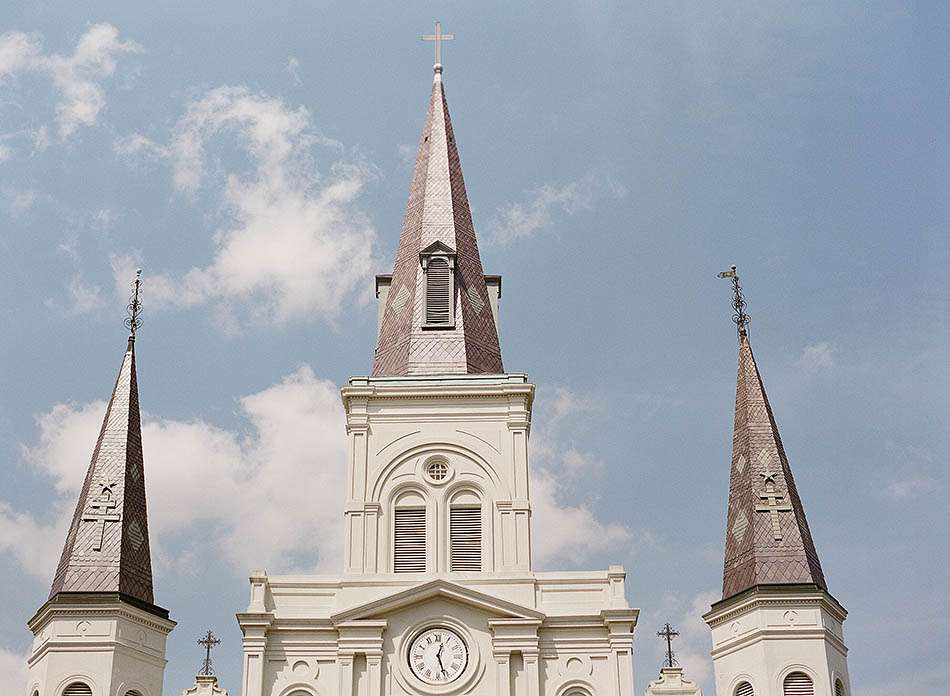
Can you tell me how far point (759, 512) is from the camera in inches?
1587

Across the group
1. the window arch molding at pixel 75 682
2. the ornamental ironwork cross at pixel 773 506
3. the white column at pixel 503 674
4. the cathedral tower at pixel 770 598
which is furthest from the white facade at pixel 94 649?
the ornamental ironwork cross at pixel 773 506

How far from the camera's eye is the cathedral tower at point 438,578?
39.3 metres

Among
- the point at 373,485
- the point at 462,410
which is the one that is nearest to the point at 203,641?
the point at 373,485

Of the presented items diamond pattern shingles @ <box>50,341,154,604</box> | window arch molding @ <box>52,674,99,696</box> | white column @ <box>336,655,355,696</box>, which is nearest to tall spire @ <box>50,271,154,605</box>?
diamond pattern shingles @ <box>50,341,154,604</box>

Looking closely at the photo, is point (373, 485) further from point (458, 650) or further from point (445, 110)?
point (445, 110)

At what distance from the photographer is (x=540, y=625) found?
39688mm

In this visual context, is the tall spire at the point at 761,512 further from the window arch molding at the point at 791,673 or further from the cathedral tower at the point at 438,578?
the cathedral tower at the point at 438,578

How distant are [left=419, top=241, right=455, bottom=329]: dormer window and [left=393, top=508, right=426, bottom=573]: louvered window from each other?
6.89 m

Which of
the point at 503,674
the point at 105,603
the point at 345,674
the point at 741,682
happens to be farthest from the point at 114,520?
the point at 741,682

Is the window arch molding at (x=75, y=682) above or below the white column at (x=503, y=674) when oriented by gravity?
below

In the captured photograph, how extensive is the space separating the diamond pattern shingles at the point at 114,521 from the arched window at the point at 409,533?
7238mm

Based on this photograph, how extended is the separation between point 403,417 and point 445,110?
15845 millimetres

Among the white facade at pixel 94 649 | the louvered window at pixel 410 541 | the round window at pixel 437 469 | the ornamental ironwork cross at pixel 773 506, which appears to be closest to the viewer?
the white facade at pixel 94 649

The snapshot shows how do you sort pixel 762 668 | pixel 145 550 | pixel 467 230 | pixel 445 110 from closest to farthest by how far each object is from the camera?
pixel 762 668 < pixel 145 550 < pixel 467 230 < pixel 445 110
